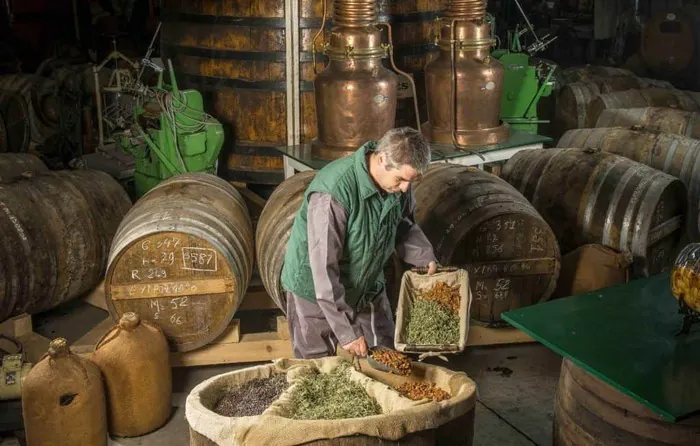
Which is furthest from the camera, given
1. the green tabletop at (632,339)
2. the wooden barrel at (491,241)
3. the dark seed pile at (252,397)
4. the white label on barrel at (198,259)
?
the wooden barrel at (491,241)

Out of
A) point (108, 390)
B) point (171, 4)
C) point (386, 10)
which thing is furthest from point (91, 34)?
point (108, 390)

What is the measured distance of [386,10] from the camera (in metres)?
6.55

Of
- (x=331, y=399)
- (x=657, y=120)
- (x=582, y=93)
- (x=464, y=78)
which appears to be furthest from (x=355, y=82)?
(x=582, y=93)

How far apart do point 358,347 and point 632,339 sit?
111 centimetres

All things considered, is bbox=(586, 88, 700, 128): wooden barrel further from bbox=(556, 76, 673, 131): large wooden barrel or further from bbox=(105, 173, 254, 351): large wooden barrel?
bbox=(105, 173, 254, 351): large wooden barrel

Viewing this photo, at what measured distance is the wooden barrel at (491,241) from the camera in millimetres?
4680

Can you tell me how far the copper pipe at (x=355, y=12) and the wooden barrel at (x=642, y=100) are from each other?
3519mm

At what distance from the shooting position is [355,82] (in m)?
5.38

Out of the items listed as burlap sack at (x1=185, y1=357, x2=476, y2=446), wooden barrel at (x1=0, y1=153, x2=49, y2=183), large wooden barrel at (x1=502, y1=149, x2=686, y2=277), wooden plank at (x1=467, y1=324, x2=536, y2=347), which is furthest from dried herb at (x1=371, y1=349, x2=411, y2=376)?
wooden barrel at (x1=0, y1=153, x2=49, y2=183)

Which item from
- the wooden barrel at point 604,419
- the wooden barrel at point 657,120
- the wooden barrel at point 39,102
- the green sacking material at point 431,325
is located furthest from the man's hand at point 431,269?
the wooden barrel at point 39,102

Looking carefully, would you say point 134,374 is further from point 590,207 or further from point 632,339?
point 590,207

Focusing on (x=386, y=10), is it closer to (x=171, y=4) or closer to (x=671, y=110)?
(x=171, y=4)

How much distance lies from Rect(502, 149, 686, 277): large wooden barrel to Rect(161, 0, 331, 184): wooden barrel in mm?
1940

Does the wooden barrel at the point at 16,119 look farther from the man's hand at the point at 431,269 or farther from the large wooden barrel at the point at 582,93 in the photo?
the man's hand at the point at 431,269
